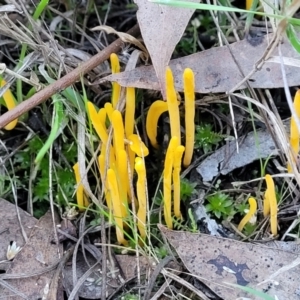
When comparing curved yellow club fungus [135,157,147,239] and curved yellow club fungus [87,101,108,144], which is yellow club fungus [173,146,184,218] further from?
curved yellow club fungus [87,101,108,144]

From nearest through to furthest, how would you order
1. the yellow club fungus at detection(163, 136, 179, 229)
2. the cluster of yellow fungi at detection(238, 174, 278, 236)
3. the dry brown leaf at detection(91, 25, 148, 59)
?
the yellow club fungus at detection(163, 136, 179, 229), the cluster of yellow fungi at detection(238, 174, 278, 236), the dry brown leaf at detection(91, 25, 148, 59)

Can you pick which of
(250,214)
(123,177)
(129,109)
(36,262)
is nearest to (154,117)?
(129,109)

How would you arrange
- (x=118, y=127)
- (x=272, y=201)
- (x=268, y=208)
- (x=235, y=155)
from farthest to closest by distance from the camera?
(x=235, y=155)
(x=268, y=208)
(x=272, y=201)
(x=118, y=127)

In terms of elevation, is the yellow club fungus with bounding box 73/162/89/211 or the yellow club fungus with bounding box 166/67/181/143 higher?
the yellow club fungus with bounding box 166/67/181/143

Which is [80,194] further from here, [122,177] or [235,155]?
[235,155]

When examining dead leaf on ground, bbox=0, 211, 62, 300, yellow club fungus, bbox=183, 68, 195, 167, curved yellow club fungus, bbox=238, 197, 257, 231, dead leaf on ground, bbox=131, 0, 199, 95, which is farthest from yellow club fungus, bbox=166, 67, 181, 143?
dead leaf on ground, bbox=0, 211, 62, 300

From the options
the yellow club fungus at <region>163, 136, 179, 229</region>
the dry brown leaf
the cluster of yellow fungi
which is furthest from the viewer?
the dry brown leaf
